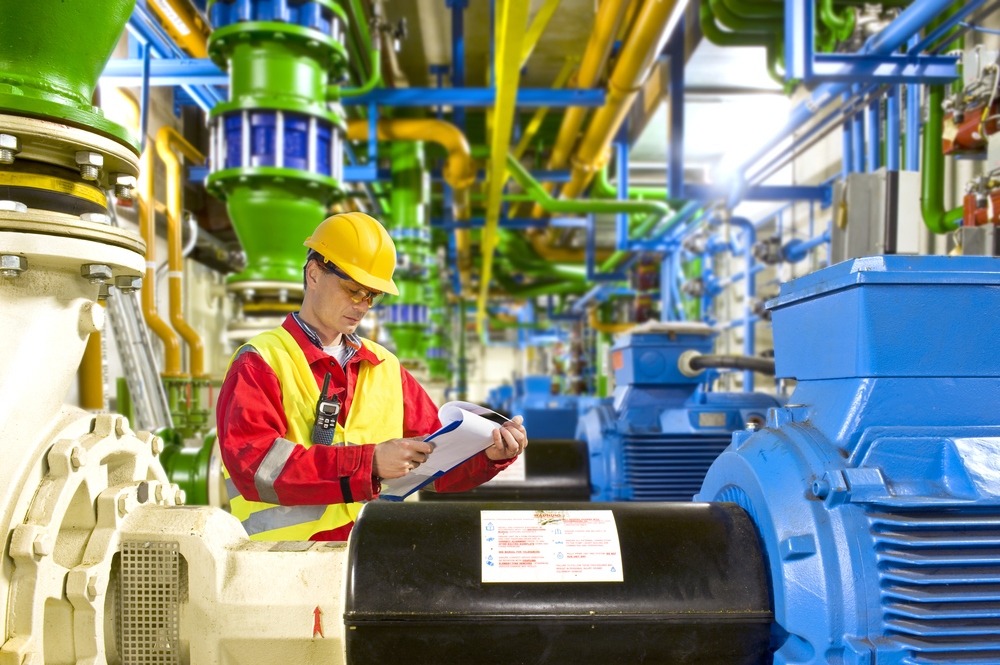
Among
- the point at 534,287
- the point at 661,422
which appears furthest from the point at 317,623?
the point at 534,287

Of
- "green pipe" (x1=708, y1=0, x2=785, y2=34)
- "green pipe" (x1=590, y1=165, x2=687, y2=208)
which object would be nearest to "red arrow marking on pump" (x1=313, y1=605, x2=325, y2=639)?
"green pipe" (x1=708, y1=0, x2=785, y2=34)

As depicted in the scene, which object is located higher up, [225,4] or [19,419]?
[225,4]

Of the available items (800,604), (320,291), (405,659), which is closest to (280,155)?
(320,291)

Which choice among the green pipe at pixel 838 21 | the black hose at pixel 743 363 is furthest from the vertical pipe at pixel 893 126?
the black hose at pixel 743 363

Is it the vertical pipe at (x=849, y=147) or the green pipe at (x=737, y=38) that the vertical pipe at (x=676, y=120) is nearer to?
the green pipe at (x=737, y=38)

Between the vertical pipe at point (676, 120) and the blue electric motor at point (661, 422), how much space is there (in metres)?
1.27

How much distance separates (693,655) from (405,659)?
1.36 ft

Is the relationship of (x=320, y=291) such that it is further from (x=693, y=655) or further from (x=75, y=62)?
(x=693, y=655)

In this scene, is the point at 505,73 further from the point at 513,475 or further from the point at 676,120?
the point at 513,475

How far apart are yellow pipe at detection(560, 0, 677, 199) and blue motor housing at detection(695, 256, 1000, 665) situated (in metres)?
2.23

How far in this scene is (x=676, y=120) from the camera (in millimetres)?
4121

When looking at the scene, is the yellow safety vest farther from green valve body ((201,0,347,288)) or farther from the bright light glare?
the bright light glare

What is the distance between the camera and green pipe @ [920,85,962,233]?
2855 mm

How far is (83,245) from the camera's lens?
93cm
